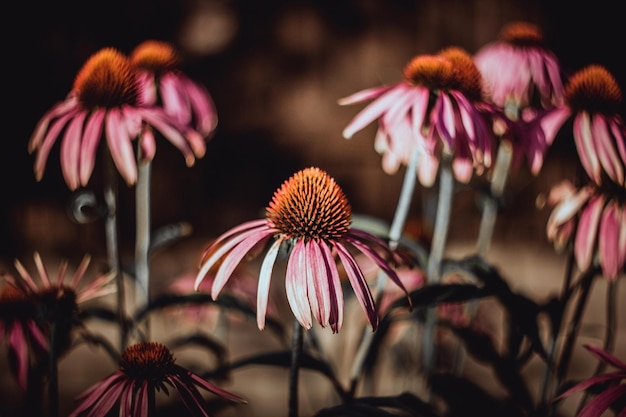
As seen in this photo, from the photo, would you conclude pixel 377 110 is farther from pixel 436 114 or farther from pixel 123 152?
pixel 123 152

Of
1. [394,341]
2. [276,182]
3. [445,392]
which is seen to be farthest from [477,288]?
[276,182]

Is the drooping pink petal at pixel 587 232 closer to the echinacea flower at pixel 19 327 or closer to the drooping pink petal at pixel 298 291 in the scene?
the drooping pink petal at pixel 298 291

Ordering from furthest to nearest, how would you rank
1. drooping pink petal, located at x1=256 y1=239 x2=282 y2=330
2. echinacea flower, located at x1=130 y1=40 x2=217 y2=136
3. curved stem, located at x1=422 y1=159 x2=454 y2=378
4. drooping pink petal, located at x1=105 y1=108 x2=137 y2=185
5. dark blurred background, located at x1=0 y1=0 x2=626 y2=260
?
dark blurred background, located at x1=0 y1=0 x2=626 y2=260
echinacea flower, located at x1=130 y1=40 x2=217 y2=136
curved stem, located at x1=422 y1=159 x2=454 y2=378
drooping pink petal, located at x1=105 y1=108 x2=137 y2=185
drooping pink petal, located at x1=256 y1=239 x2=282 y2=330

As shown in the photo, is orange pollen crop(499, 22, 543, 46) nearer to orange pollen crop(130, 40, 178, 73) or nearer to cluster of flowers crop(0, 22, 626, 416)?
cluster of flowers crop(0, 22, 626, 416)

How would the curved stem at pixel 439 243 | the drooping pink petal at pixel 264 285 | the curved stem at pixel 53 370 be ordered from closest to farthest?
the drooping pink petal at pixel 264 285 → the curved stem at pixel 53 370 → the curved stem at pixel 439 243

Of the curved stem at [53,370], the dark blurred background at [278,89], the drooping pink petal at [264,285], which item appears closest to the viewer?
the drooping pink petal at [264,285]

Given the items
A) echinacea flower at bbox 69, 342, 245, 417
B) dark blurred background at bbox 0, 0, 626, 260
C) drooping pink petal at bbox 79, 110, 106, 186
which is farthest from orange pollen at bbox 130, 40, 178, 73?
dark blurred background at bbox 0, 0, 626, 260

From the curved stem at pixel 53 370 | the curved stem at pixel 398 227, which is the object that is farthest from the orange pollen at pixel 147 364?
the curved stem at pixel 398 227

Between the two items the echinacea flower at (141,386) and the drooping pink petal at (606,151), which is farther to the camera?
the drooping pink petal at (606,151)
